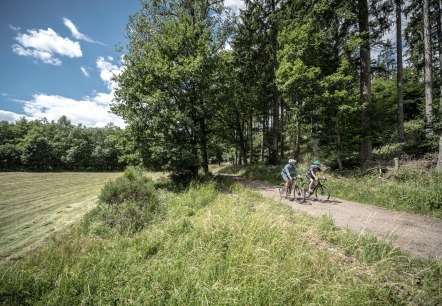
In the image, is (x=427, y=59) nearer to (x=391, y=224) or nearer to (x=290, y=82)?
(x=290, y=82)

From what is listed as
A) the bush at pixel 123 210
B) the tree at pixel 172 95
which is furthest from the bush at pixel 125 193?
the tree at pixel 172 95

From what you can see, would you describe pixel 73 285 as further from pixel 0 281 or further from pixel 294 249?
pixel 294 249

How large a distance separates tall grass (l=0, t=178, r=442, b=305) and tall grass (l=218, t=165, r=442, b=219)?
426cm

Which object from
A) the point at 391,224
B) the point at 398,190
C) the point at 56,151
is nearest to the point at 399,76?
the point at 398,190

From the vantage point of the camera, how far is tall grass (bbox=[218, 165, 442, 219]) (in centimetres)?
768

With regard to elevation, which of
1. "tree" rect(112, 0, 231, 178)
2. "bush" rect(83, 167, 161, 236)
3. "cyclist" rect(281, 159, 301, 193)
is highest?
"tree" rect(112, 0, 231, 178)

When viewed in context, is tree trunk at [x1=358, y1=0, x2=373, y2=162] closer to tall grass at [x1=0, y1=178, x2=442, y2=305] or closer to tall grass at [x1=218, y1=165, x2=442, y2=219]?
tall grass at [x1=218, y1=165, x2=442, y2=219]

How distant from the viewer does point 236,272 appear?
14.5ft

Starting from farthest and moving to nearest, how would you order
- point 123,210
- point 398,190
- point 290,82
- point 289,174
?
point 290,82 < point 289,174 < point 123,210 < point 398,190

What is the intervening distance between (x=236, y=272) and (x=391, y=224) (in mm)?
5556

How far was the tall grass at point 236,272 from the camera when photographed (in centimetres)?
373

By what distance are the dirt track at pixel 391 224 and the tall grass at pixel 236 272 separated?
0.77 m

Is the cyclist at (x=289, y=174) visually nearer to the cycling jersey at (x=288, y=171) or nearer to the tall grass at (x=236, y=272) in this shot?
the cycling jersey at (x=288, y=171)

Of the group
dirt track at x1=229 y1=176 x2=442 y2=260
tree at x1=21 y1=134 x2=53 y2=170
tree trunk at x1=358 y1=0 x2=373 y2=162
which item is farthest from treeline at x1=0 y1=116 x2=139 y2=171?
dirt track at x1=229 y1=176 x2=442 y2=260
